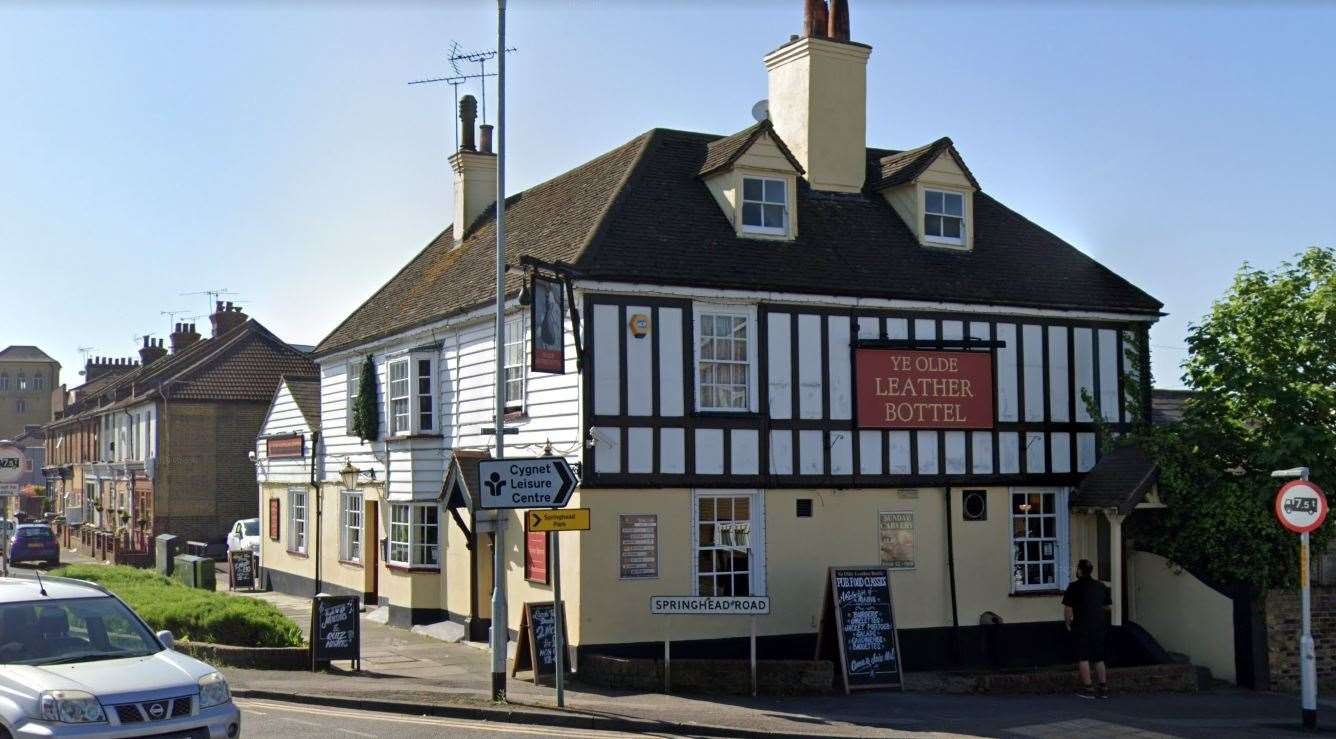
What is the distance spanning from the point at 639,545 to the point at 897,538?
169 inches

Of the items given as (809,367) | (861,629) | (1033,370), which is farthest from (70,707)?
(1033,370)

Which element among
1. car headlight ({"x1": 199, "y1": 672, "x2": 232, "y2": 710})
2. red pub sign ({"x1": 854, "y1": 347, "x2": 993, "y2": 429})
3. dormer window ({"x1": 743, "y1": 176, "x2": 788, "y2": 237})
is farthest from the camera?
dormer window ({"x1": 743, "y1": 176, "x2": 788, "y2": 237})

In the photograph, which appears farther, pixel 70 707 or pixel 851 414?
pixel 851 414

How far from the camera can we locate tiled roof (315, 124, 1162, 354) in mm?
19109

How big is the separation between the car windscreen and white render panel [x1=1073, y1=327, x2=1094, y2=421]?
15495 millimetres

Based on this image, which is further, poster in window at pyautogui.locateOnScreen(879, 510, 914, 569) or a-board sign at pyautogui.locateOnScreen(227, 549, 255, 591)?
a-board sign at pyautogui.locateOnScreen(227, 549, 255, 591)

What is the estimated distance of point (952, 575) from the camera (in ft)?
66.8

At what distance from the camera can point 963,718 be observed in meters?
15.4

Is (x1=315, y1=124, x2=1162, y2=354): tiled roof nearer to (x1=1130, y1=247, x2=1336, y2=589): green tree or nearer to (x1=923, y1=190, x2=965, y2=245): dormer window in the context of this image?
(x1=923, y1=190, x2=965, y2=245): dormer window

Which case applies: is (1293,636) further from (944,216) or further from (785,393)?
(944,216)

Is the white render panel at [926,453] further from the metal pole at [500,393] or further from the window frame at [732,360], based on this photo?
the metal pole at [500,393]

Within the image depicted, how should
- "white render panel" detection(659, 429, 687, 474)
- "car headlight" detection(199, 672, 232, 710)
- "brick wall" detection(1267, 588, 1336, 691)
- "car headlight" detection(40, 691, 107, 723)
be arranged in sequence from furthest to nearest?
1. "brick wall" detection(1267, 588, 1336, 691)
2. "white render panel" detection(659, 429, 687, 474)
3. "car headlight" detection(199, 672, 232, 710)
4. "car headlight" detection(40, 691, 107, 723)

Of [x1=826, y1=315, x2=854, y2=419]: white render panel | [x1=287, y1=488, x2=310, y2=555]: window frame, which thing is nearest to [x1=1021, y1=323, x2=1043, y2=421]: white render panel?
[x1=826, y1=315, x2=854, y2=419]: white render panel

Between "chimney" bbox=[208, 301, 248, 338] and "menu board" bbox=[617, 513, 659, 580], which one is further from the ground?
"chimney" bbox=[208, 301, 248, 338]
